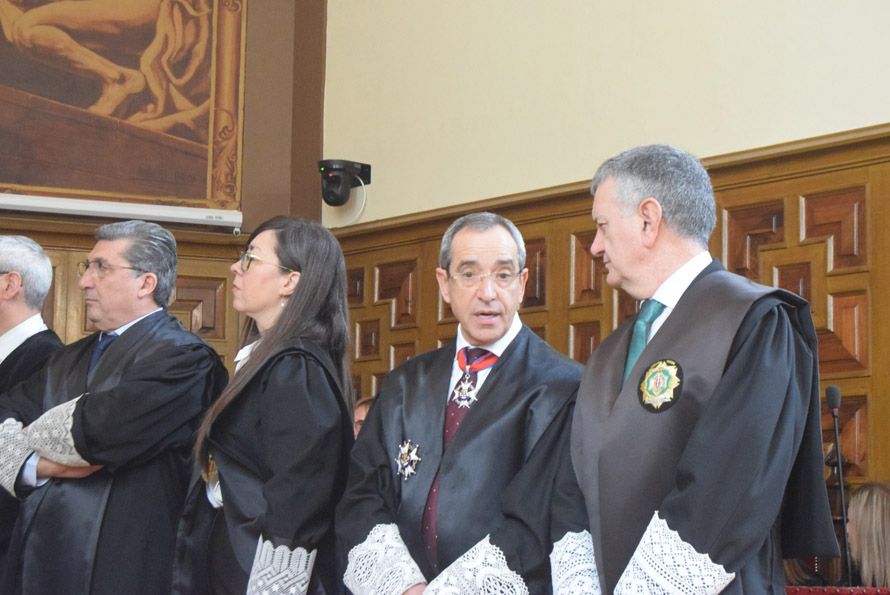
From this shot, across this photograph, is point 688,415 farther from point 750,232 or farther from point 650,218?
point 750,232

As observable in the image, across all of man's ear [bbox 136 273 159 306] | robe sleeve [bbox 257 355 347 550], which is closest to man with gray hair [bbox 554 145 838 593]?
robe sleeve [bbox 257 355 347 550]

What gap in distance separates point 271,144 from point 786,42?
3.29m

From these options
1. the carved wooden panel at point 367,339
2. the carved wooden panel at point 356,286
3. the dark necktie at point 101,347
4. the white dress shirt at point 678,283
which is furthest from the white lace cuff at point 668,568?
the carved wooden panel at point 356,286

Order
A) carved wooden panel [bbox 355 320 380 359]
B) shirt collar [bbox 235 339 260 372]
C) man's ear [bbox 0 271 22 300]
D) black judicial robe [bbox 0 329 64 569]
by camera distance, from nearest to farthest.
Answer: shirt collar [bbox 235 339 260 372] < black judicial robe [bbox 0 329 64 569] < man's ear [bbox 0 271 22 300] < carved wooden panel [bbox 355 320 380 359]

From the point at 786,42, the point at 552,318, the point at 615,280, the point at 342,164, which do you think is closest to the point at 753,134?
the point at 786,42

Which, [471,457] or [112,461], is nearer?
[471,457]

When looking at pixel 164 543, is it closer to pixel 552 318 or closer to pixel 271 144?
pixel 552 318

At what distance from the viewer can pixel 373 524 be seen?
340 centimetres

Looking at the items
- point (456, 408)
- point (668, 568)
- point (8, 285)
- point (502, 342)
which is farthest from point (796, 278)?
point (8, 285)

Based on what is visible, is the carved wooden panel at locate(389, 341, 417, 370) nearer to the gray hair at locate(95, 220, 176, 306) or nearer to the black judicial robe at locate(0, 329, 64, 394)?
the black judicial robe at locate(0, 329, 64, 394)

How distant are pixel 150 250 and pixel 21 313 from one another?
→ 0.89 m

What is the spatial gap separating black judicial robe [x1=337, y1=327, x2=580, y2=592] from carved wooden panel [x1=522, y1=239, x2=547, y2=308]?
2.95m

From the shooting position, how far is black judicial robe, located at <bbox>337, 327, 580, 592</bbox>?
3.34m

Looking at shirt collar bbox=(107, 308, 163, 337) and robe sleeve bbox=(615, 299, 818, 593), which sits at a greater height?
shirt collar bbox=(107, 308, 163, 337)
